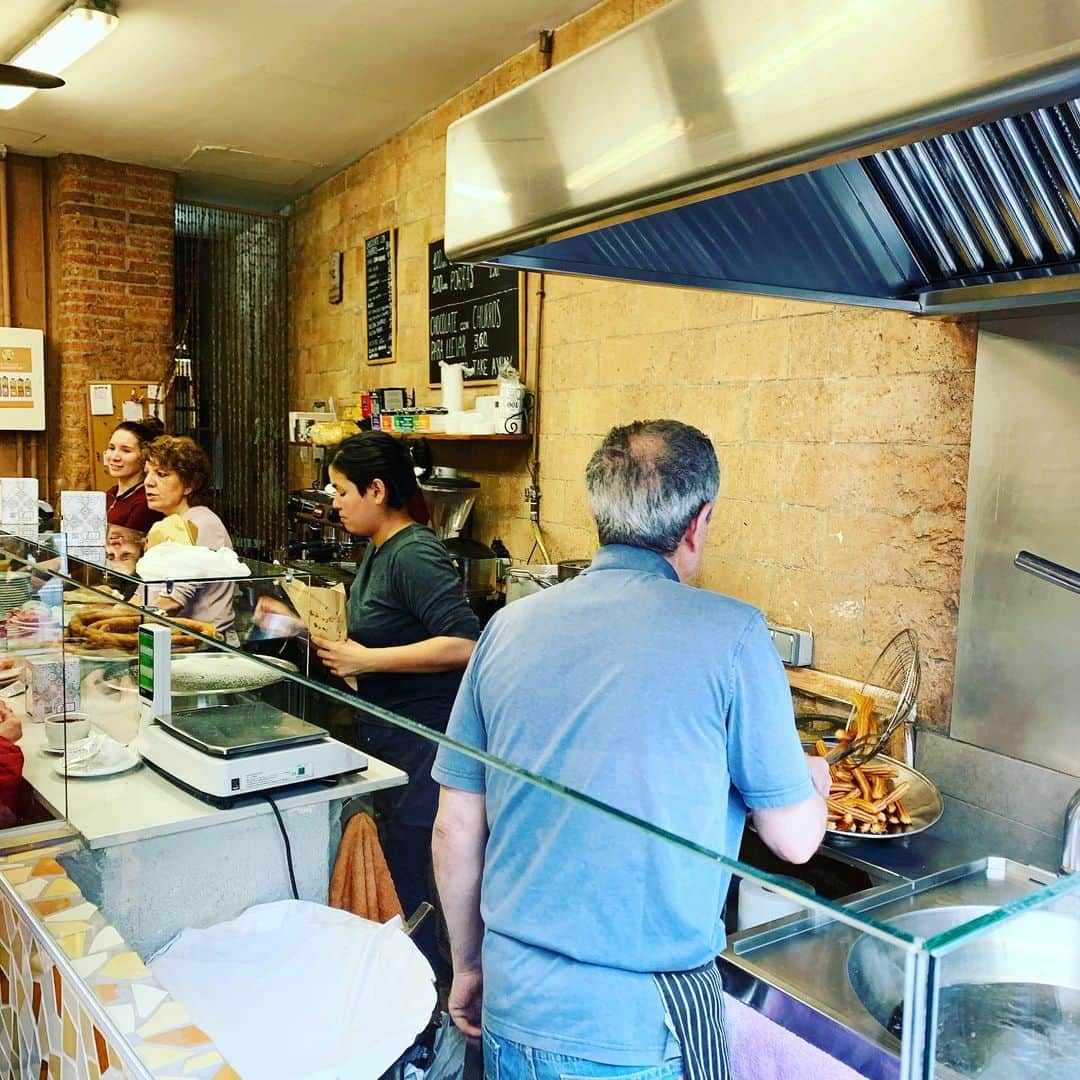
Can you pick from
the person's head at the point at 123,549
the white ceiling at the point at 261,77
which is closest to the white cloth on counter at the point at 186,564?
the person's head at the point at 123,549

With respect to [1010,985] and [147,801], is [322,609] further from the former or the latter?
[1010,985]

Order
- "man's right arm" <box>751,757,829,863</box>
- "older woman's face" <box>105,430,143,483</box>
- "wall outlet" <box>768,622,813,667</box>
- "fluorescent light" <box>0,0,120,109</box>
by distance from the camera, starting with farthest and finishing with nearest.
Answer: "older woman's face" <box>105,430,143,483</box> → "fluorescent light" <box>0,0,120,109</box> → "wall outlet" <box>768,622,813,667</box> → "man's right arm" <box>751,757,829,863</box>

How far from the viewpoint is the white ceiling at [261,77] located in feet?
12.6

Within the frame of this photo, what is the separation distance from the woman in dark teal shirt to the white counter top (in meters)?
0.72

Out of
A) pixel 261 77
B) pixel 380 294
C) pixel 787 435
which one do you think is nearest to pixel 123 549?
pixel 787 435

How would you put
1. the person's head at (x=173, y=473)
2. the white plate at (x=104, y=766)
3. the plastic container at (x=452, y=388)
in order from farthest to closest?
the plastic container at (x=452, y=388) < the person's head at (x=173, y=473) < the white plate at (x=104, y=766)

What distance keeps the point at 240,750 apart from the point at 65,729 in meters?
0.45

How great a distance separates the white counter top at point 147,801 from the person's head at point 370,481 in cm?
109

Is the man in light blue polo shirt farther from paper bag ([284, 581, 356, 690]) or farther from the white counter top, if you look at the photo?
paper bag ([284, 581, 356, 690])

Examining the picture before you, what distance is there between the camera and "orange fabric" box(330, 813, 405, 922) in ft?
3.19

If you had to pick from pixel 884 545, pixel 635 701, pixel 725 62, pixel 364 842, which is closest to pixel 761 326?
pixel 884 545

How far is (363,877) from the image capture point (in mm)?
1000

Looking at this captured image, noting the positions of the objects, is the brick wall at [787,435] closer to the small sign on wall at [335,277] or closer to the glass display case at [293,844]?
the glass display case at [293,844]

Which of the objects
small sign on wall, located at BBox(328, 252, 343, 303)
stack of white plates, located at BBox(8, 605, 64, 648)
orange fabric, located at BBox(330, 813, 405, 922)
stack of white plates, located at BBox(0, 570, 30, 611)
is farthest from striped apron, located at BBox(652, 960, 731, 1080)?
small sign on wall, located at BBox(328, 252, 343, 303)
